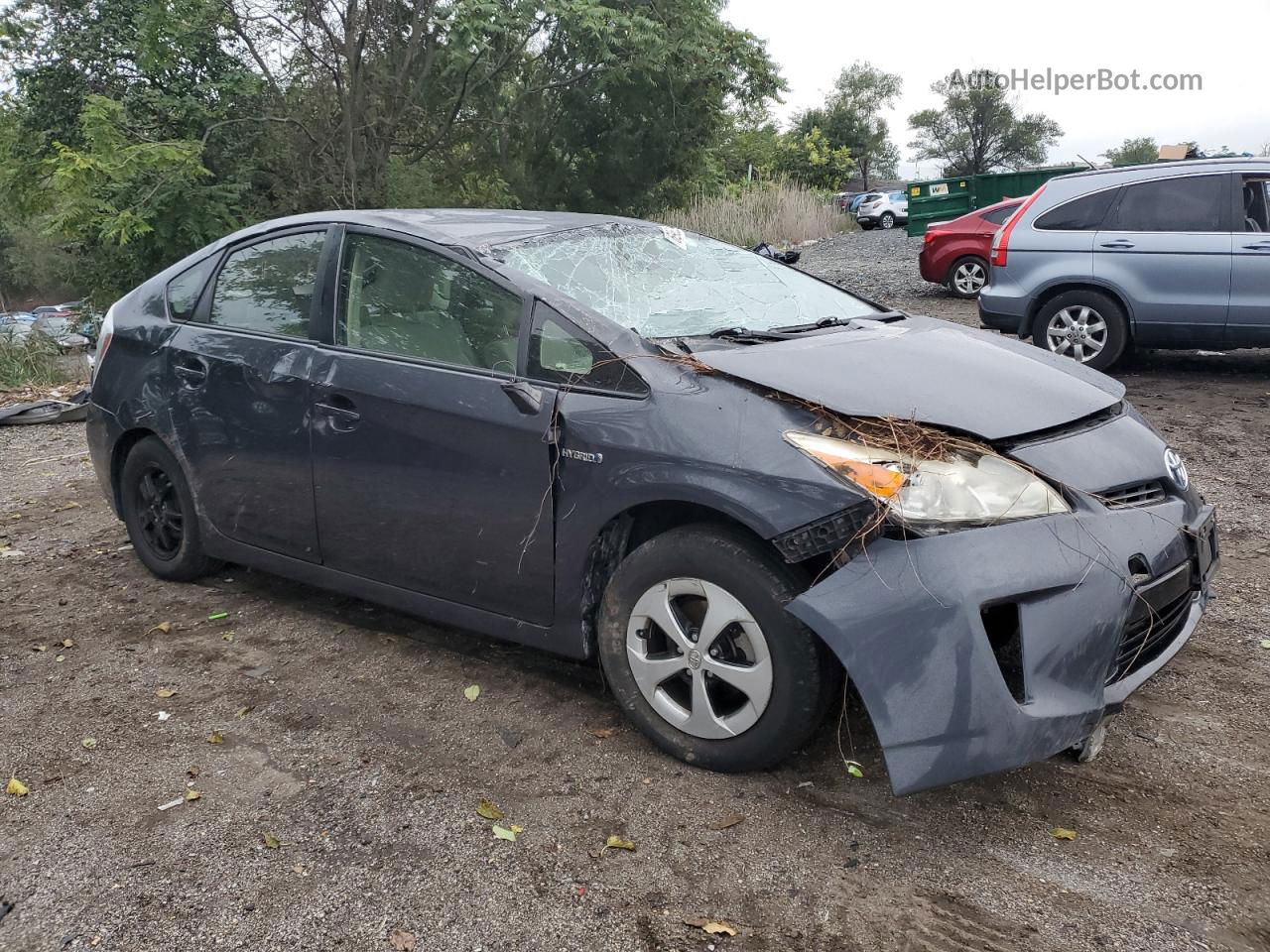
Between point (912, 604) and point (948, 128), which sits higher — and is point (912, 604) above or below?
below

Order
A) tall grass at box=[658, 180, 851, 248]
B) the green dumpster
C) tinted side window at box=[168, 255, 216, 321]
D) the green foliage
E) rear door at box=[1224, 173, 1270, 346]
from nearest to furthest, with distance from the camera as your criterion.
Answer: tinted side window at box=[168, 255, 216, 321], rear door at box=[1224, 173, 1270, 346], the green dumpster, tall grass at box=[658, 180, 851, 248], the green foliage

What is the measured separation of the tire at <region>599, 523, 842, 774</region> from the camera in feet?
9.12

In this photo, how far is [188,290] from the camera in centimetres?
455

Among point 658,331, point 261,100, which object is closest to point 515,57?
point 261,100

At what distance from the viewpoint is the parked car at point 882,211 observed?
125ft

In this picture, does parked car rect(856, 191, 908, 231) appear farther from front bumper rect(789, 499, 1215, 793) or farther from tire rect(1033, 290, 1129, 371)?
front bumper rect(789, 499, 1215, 793)

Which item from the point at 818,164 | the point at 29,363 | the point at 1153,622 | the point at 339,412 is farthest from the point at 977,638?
the point at 818,164

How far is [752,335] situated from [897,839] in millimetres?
1575

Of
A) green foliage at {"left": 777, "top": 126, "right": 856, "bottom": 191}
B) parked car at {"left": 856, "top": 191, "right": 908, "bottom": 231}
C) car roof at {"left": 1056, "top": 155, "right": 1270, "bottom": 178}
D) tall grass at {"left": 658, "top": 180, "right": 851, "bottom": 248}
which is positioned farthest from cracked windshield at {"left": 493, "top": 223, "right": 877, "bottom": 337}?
green foliage at {"left": 777, "top": 126, "right": 856, "bottom": 191}

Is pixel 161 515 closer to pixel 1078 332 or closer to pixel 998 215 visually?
pixel 1078 332

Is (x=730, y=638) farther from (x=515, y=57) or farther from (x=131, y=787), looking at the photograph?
(x=515, y=57)

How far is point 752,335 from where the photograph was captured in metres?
3.44

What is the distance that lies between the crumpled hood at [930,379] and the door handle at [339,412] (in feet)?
4.22

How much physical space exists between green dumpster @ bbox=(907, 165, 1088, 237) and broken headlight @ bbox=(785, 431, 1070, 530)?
1826 centimetres
